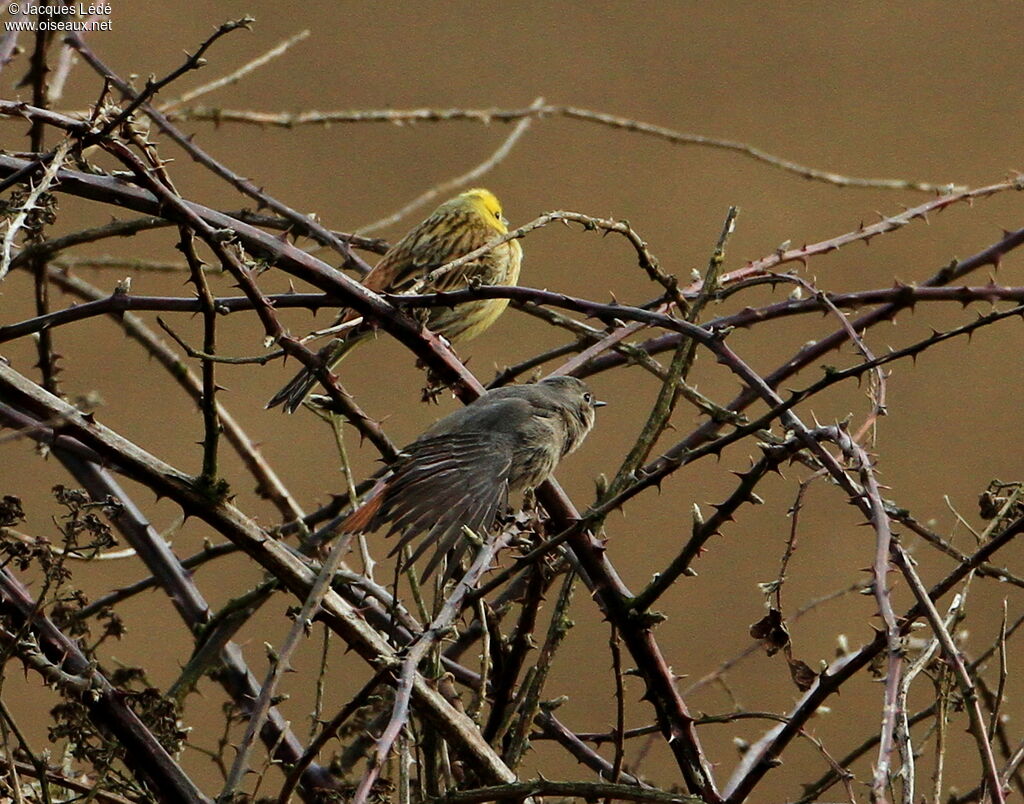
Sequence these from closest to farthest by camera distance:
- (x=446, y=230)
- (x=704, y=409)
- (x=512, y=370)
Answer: (x=704, y=409) → (x=512, y=370) → (x=446, y=230)

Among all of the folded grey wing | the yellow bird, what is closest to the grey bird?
the folded grey wing

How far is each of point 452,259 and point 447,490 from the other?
8.66 ft

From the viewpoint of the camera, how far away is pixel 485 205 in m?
5.32

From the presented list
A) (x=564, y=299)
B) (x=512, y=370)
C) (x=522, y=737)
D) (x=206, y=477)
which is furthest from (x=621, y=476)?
(x=512, y=370)

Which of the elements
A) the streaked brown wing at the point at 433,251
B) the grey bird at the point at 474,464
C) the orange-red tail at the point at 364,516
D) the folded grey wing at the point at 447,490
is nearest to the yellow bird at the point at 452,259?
the streaked brown wing at the point at 433,251

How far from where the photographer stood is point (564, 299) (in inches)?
78.3

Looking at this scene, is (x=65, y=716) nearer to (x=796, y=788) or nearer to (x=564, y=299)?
(x=564, y=299)

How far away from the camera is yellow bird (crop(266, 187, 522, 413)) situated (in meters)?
4.33

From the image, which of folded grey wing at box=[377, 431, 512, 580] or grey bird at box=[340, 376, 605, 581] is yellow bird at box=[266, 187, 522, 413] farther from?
folded grey wing at box=[377, 431, 512, 580]

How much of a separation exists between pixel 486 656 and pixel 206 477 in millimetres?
457

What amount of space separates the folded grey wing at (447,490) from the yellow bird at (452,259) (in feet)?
4.81

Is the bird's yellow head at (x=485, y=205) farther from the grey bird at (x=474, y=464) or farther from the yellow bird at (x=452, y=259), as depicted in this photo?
the grey bird at (x=474, y=464)

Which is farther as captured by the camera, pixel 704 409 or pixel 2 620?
pixel 704 409

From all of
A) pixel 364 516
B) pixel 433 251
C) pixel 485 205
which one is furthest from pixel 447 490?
pixel 485 205
